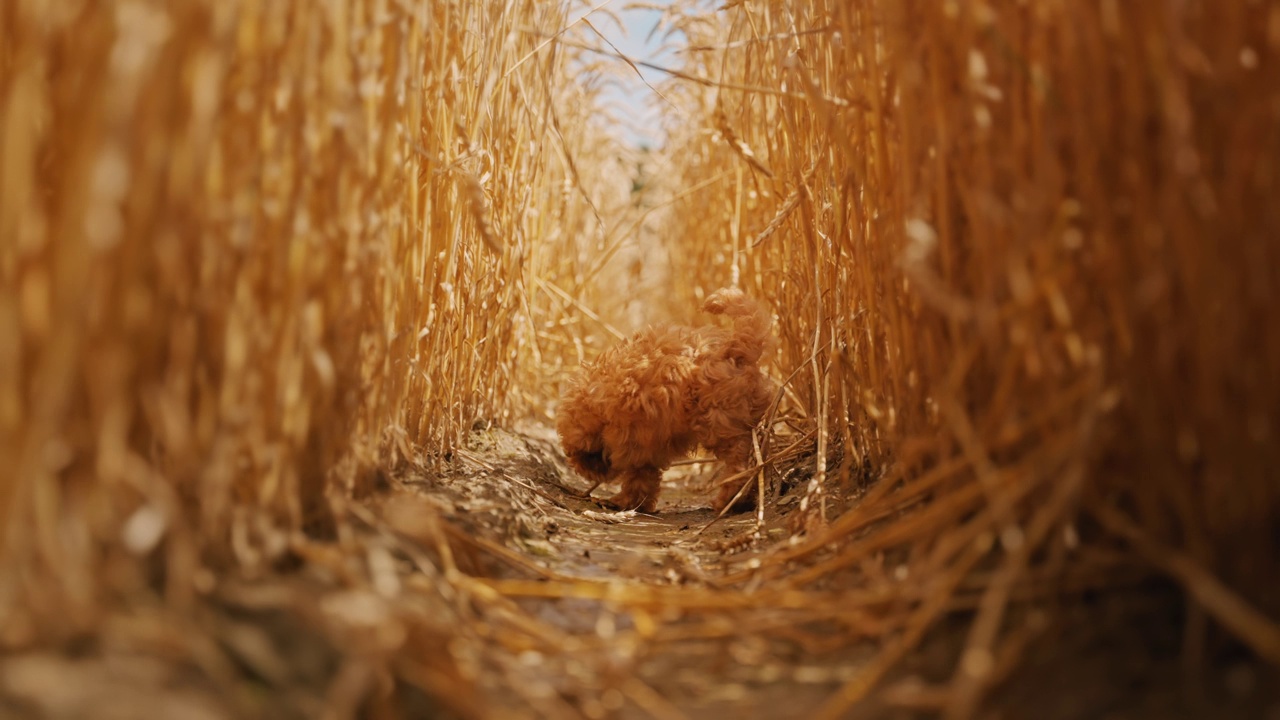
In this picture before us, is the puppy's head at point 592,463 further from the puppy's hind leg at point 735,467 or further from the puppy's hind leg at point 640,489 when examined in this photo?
the puppy's hind leg at point 735,467

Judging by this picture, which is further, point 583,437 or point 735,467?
point 583,437

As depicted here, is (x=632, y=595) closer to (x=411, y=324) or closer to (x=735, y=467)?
(x=411, y=324)

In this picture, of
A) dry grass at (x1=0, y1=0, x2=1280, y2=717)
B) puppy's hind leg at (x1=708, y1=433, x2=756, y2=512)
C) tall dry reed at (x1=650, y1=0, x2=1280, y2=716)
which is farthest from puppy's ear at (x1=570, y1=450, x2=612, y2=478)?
tall dry reed at (x1=650, y1=0, x2=1280, y2=716)

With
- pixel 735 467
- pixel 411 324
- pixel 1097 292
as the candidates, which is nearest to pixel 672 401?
pixel 735 467

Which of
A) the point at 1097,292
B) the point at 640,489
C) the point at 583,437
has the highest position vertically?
the point at 1097,292

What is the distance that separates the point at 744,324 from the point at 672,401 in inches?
12.2

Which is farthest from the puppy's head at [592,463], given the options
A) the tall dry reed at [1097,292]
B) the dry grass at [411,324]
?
the tall dry reed at [1097,292]

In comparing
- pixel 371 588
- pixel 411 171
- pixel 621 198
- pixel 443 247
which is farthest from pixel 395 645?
pixel 621 198

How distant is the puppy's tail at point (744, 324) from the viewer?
257 cm

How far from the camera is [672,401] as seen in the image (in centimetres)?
252

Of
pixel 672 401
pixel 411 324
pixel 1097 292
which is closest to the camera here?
pixel 1097 292

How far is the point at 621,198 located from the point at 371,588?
511cm

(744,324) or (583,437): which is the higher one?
(744,324)

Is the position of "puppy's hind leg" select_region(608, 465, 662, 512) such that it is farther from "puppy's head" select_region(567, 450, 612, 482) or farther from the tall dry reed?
the tall dry reed
